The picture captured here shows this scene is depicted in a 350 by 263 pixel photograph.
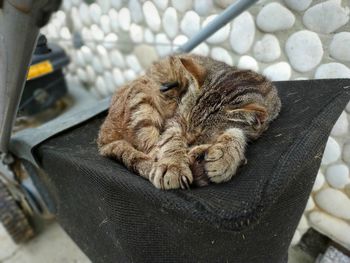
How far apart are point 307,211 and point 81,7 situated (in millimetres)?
2115

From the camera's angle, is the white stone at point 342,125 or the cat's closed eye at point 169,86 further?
the white stone at point 342,125

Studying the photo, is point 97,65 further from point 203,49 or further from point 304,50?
point 304,50

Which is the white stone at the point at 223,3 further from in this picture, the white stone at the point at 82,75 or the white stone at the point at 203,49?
the white stone at the point at 82,75

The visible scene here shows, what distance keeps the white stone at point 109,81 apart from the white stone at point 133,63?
28cm

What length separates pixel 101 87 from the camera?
268cm

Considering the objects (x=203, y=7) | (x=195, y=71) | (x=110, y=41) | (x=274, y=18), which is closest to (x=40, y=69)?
(x=110, y=41)

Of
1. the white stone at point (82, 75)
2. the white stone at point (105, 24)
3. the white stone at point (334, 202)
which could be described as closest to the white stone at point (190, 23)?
the white stone at point (105, 24)

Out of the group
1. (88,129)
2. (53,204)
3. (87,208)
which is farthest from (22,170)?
(87,208)

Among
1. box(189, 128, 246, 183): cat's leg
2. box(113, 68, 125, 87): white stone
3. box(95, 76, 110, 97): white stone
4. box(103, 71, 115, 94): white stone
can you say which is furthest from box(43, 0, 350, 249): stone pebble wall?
box(189, 128, 246, 183): cat's leg

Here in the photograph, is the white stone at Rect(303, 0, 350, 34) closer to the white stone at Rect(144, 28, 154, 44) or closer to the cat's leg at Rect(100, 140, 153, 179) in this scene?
the cat's leg at Rect(100, 140, 153, 179)

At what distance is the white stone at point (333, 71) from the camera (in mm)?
1241

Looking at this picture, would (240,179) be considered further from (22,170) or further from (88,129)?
(22,170)

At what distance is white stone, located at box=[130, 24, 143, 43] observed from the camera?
2.09 metres

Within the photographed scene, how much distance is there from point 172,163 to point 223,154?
14 cm
